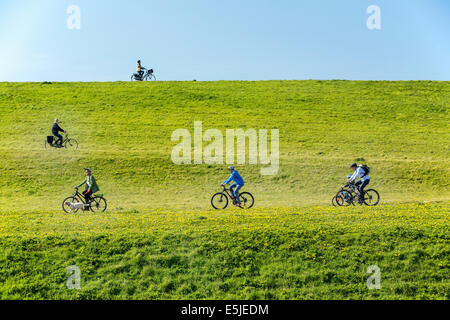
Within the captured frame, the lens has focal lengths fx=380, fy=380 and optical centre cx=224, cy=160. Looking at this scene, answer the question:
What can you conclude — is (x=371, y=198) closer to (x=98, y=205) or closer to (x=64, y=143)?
(x=98, y=205)

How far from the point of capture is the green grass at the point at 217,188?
1311 centimetres

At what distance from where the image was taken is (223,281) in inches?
513

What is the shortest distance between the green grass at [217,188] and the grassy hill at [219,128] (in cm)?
24

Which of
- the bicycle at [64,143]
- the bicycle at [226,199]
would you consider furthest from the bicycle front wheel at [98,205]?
the bicycle at [64,143]

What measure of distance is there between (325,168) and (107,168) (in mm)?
20992

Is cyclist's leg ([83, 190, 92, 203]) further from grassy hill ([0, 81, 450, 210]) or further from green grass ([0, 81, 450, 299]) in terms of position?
grassy hill ([0, 81, 450, 210])

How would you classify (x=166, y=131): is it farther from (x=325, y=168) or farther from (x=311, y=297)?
(x=311, y=297)

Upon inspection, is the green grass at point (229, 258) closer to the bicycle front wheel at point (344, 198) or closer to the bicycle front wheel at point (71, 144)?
the bicycle front wheel at point (344, 198)

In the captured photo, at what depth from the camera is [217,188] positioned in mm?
33219

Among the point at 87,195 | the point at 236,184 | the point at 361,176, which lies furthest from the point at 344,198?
the point at 87,195

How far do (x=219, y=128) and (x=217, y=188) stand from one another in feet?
49.8

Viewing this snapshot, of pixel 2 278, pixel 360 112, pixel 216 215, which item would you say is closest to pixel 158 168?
pixel 216 215

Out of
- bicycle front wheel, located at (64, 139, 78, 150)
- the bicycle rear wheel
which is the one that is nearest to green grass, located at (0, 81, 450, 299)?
the bicycle rear wheel

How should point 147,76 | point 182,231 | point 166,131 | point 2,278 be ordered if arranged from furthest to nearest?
1. point 147,76
2. point 166,131
3. point 182,231
4. point 2,278
